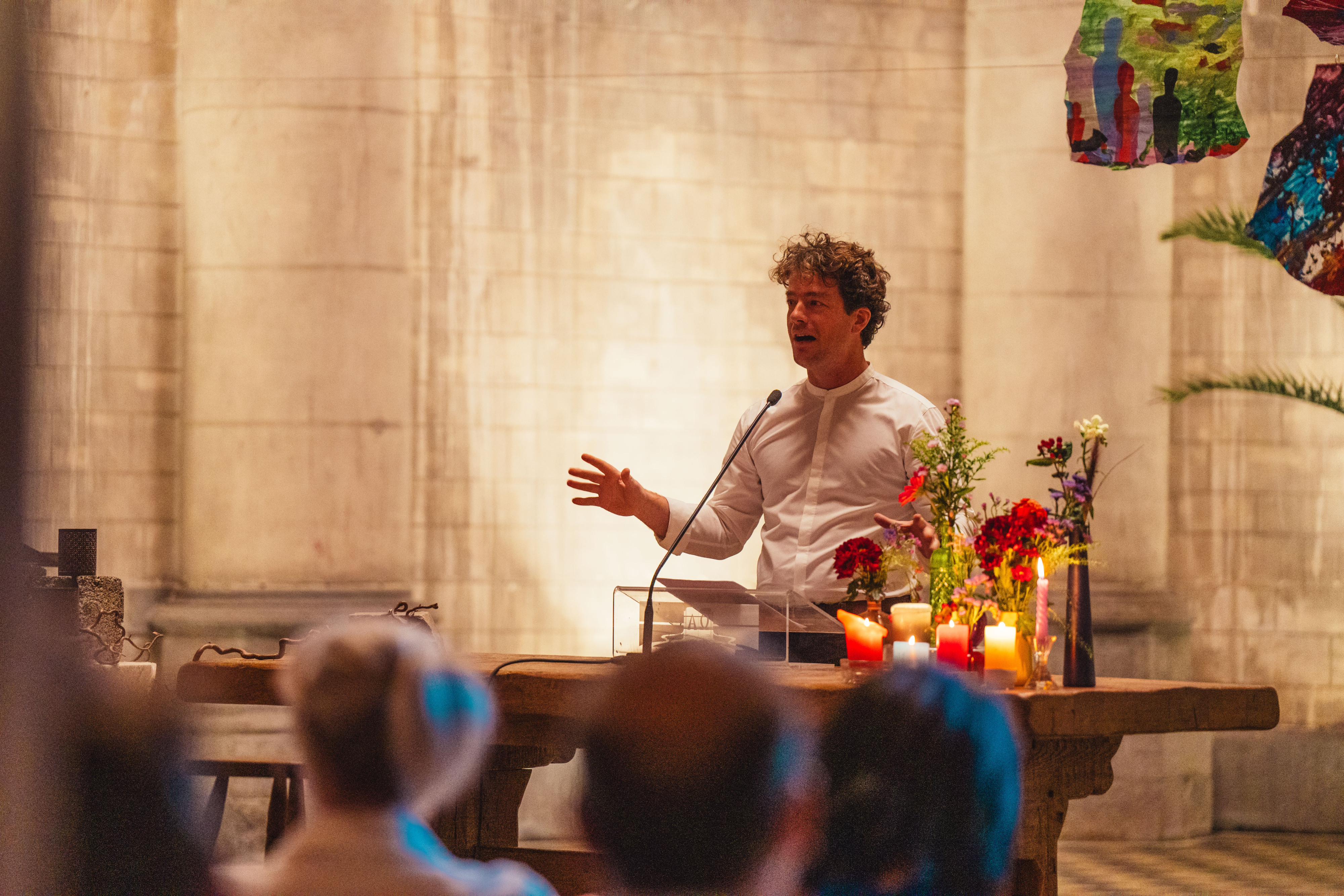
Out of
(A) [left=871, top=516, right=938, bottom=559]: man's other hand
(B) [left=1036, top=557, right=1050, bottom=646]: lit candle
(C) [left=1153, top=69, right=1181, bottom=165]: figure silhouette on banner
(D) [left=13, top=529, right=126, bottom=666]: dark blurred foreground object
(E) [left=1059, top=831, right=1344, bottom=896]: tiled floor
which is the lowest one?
(E) [left=1059, top=831, right=1344, bottom=896]: tiled floor

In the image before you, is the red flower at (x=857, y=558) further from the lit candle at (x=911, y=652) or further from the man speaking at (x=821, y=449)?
the man speaking at (x=821, y=449)

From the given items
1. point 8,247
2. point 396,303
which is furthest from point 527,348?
point 8,247

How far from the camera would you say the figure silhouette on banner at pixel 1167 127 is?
578 cm

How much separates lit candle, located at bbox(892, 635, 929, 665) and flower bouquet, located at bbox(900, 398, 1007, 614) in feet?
0.38

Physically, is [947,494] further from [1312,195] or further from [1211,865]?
[1312,195]

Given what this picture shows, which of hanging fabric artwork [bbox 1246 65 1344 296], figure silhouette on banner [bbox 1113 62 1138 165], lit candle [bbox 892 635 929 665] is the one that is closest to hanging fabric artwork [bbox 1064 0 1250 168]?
figure silhouette on banner [bbox 1113 62 1138 165]

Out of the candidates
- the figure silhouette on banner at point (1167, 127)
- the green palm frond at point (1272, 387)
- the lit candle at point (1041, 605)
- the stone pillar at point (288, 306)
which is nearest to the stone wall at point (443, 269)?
the stone pillar at point (288, 306)

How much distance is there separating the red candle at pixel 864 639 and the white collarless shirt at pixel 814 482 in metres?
0.73

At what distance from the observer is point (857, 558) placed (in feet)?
9.75

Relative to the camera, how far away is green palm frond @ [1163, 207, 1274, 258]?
5.46 meters

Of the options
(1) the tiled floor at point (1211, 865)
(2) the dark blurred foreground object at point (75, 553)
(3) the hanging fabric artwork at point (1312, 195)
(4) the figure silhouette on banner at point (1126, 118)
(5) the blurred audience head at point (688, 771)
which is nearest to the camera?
(5) the blurred audience head at point (688, 771)

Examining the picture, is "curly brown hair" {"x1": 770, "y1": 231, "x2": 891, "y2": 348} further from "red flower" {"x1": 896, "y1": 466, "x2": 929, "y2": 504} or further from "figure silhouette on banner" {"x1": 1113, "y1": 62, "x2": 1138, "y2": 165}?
"figure silhouette on banner" {"x1": 1113, "y1": 62, "x2": 1138, "y2": 165}

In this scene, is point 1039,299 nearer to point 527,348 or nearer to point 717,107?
point 717,107

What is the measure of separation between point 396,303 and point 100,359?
1.18 m
